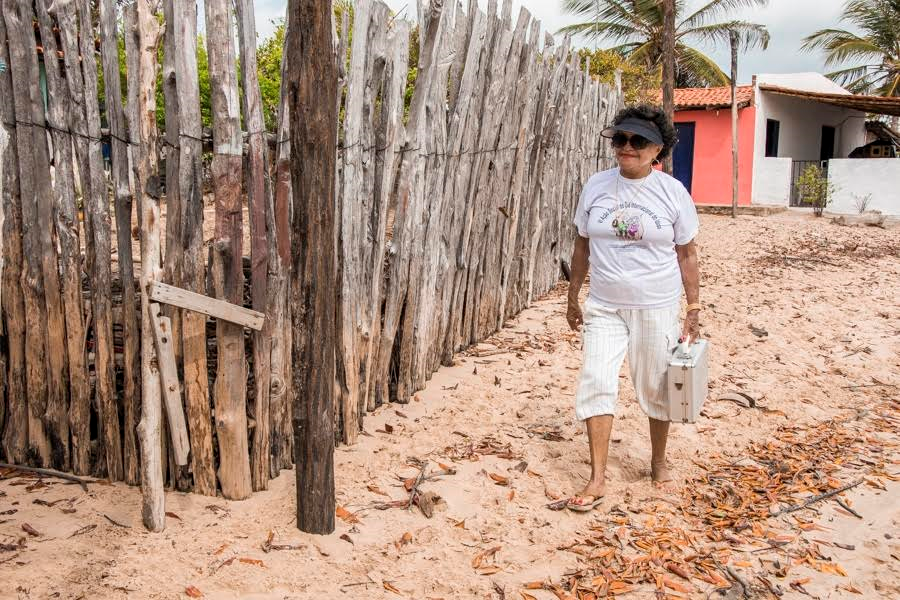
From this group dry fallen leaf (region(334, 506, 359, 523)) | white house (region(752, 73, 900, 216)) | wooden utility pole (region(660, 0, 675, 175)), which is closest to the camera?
dry fallen leaf (region(334, 506, 359, 523))

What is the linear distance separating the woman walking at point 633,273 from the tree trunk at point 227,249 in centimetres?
147

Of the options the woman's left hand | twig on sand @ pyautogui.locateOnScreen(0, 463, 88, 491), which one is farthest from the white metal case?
twig on sand @ pyautogui.locateOnScreen(0, 463, 88, 491)

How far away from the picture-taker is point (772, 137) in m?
19.7

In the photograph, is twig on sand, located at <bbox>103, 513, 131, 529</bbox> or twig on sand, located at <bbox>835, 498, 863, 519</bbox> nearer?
twig on sand, located at <bbox>103, 513, 131, 529</bbox>

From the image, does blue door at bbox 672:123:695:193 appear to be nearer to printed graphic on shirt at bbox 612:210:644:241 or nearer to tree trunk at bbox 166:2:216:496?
printed graphic on shirt at bbox 612:210:644:241

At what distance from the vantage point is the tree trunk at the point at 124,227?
2.96m

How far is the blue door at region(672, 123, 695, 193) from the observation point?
63.8ft

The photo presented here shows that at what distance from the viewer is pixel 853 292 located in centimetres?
796

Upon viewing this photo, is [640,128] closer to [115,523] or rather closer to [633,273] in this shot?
[633,273]

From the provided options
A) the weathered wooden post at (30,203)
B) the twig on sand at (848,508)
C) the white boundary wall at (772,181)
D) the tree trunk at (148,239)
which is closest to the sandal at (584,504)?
the twig on sand at (848,508)

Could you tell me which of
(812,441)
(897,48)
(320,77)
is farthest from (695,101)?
(320,77)

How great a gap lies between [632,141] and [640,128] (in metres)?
0.06

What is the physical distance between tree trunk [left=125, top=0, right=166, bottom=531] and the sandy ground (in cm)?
18

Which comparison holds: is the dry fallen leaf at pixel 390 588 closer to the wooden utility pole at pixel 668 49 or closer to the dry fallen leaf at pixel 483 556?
the dry fallen leaf at pixel 483 556
